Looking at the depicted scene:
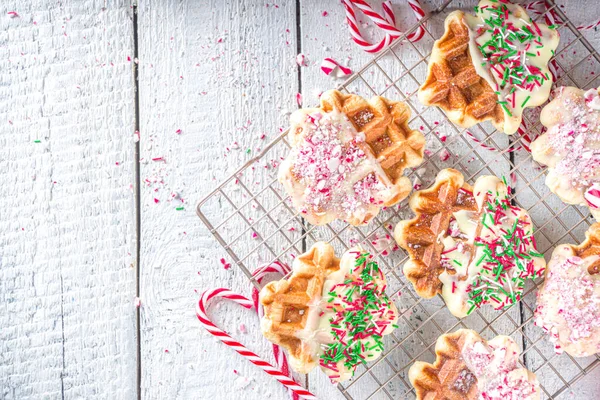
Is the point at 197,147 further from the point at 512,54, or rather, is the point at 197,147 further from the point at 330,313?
the point at 512,54

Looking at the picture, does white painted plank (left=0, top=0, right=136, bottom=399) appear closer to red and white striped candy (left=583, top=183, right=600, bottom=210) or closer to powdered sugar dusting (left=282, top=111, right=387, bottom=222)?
powdered sugar dusting (left=282, top=111, right=387, bottom=222)

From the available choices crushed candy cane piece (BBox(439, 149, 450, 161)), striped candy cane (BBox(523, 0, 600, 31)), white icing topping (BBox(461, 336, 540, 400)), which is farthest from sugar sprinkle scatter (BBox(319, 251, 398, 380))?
striped candy cane (BBox(523, 0, 600, 31))

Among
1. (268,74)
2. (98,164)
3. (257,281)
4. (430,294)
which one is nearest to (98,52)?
(98,164)

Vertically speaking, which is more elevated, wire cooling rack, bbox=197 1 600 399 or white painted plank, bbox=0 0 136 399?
white painted plank, bbox=0 0 136 399

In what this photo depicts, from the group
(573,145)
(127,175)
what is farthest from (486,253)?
(127,175)

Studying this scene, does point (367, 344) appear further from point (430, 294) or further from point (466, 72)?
point (466, 72)

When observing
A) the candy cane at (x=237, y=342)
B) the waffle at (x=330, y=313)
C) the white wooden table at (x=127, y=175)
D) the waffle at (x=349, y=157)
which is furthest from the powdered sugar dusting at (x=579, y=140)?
the candy cane at (x=237, y=342)
